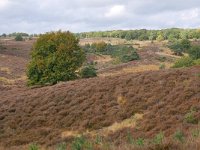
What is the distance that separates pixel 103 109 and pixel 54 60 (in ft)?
85.1

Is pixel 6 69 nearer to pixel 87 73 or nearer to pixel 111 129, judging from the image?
pixel 87 73

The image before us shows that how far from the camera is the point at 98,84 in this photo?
120ft

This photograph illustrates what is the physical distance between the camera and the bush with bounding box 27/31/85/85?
55.9m

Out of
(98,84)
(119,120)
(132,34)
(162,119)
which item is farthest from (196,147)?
(132,34)

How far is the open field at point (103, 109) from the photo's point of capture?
87.7ft

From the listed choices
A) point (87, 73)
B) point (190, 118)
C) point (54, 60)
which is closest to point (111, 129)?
point (190, 118)

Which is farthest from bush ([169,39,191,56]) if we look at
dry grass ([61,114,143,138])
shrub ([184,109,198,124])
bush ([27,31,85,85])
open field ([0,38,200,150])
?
shrub ([184,109,198,124])

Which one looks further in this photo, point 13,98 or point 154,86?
point 13,98

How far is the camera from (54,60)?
56344 millimetres

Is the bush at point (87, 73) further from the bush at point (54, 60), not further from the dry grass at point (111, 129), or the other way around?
the dry grass at point (111, 129)

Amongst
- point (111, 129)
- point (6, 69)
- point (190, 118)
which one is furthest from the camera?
point (6, 69)

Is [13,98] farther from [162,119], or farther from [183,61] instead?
[183,61]

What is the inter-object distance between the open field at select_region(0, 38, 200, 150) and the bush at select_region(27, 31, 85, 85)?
16.0 m

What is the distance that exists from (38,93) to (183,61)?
27277 mm
